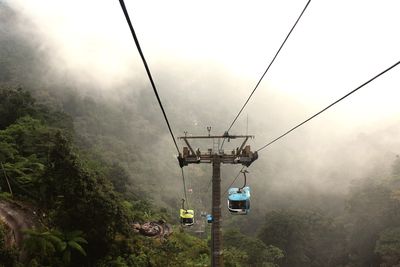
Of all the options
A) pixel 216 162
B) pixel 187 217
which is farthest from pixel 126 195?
pixel 216 162

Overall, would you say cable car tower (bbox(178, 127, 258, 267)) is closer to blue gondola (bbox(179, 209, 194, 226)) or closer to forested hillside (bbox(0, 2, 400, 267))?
forested hillside (bbox(0, 2, 400, 267))

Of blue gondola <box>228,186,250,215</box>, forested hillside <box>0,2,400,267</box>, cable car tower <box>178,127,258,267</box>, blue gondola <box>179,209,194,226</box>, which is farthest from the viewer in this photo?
blue gondola <box>179,209,194,226</box>

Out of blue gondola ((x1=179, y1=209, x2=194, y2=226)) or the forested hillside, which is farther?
blue gondola ((x1=179, y1=209, x2=194, y2=226))

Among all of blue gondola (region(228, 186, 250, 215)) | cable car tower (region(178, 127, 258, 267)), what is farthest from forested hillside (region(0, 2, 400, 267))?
blue gondola (region(228, 186, 250, 215))

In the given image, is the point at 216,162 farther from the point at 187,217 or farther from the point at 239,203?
the point at 187,217

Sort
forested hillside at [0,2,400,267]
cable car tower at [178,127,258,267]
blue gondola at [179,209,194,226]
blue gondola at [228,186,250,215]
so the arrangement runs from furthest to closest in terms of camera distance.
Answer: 1. blue gondola at [179,209,194,226]
2. forested hillside at [0,2,400,267]
3. blue gondola at [228,186,250,215]
4. cable car tower at [178,127,258,267]

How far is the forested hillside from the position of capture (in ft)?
57.7

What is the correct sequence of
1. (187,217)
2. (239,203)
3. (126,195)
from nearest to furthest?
(239,203)
(187,217)
(126,195)

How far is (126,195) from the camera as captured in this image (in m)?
48.5

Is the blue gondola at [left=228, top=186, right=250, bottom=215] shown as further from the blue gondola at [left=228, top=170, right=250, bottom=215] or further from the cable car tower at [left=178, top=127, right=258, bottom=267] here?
the cable car tower at [left=178, top=127, right=258, bottom=267]

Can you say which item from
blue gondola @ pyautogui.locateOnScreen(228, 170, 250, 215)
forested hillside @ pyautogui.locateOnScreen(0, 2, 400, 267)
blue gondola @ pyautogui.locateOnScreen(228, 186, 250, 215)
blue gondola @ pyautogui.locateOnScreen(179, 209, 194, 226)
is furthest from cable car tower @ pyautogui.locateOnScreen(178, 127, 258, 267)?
blue gondola @ pyautogui.locateOnScreen(179, 209, 194, 226)

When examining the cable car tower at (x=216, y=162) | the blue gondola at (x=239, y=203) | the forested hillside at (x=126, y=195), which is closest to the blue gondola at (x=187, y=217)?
the forested hillside at (x=126, y=195)

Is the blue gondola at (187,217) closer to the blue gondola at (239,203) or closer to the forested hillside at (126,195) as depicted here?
the forested hillside at (126,195)

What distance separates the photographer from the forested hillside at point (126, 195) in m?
17.6
